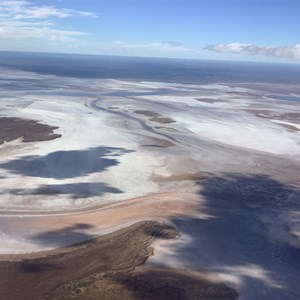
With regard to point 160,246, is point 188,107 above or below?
above

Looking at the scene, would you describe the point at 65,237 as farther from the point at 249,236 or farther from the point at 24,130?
the point at 24,130

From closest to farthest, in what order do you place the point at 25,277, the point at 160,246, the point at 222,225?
1. the point at 25,277
2. the point at 160,246
3. the point at 222,225

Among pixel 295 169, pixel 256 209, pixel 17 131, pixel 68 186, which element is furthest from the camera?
pixel 17 131

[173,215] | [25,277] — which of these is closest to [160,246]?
[173,215]

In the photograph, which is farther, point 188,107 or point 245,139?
point 188,107

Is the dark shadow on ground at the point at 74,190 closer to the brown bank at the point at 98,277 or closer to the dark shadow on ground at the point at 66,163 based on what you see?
the dark shadow on ground at the point at 66,163

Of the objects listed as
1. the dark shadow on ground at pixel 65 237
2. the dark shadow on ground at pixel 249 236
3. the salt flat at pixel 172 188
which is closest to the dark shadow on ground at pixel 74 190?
the salt flat at pixel 172 188

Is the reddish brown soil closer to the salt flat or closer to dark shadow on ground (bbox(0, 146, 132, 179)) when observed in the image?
the salt flat

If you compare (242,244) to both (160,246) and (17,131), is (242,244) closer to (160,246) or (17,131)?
(160,246)
